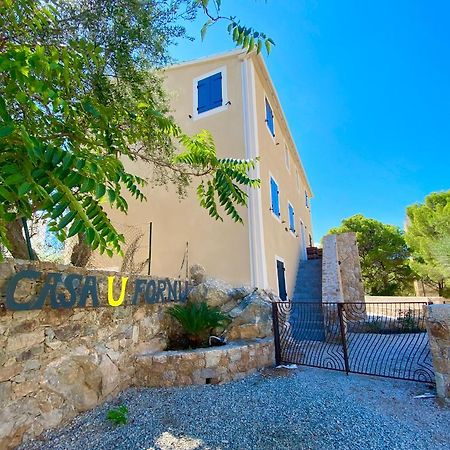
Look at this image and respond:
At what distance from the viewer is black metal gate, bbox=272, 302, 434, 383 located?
224 inches

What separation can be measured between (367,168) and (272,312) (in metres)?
19.1

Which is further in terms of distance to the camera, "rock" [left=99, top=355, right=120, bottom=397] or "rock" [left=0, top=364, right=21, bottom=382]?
"rock" [left=99, top=355, right=120, bottom=397]

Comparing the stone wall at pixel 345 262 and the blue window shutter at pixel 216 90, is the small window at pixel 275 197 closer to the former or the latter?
→ the stone wall at pixel 345 262

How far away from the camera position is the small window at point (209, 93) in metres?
9.67

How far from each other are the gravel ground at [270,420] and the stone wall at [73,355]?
8.7 inches

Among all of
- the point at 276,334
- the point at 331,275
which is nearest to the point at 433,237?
the point at 331,275

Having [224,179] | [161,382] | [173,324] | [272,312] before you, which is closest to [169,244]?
[173,324]

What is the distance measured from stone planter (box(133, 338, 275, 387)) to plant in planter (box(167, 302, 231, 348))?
21.2 inches

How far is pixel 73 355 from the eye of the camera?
3729mm

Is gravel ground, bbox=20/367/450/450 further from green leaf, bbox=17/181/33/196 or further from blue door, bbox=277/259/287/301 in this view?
blue door, bbox=277/259/287/301

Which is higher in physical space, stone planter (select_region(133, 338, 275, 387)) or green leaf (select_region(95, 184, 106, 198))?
green leaf (select_region(95, 184, 106, 198))

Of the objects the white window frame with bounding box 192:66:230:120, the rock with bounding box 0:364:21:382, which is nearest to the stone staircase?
the rock with bounding box 0:364:21:382

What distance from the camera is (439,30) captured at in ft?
32.5

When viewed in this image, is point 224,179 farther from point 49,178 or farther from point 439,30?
point 439,30
